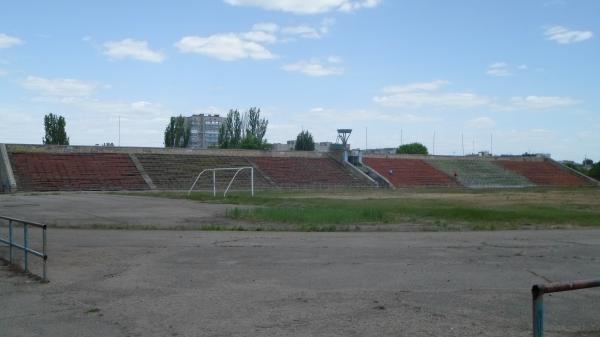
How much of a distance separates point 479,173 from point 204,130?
11154 cm

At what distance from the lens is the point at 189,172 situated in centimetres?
6450

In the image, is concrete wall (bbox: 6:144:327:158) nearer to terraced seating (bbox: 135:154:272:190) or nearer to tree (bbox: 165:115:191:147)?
terraced seating (bbox: 135:154:272:190)

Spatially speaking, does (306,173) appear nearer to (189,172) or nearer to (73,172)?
(189,172)

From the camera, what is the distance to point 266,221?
23656mm

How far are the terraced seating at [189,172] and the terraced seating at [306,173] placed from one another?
2.23m

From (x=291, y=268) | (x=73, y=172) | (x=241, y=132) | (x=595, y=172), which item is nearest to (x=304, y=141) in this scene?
(x=241, y=132)

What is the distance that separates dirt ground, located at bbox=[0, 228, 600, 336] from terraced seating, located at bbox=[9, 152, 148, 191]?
4037 centimetres

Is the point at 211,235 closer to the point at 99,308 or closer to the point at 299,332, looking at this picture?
the point at 99,308

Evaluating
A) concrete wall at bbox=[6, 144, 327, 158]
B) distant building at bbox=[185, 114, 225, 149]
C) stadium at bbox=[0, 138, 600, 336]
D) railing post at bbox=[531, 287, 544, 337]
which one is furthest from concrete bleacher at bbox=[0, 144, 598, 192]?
distant building at bbox=[185, 114, 225, 149]

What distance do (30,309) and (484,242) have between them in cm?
1241

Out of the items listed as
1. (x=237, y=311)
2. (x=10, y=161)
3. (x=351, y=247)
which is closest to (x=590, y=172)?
(x=10, y=161)

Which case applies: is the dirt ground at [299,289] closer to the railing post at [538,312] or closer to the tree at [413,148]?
the railing post at [538,312]

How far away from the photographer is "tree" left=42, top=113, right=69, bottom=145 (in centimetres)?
9050

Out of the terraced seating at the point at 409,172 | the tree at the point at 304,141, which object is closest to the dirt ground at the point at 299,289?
the terraced seating at the point at 409,172
